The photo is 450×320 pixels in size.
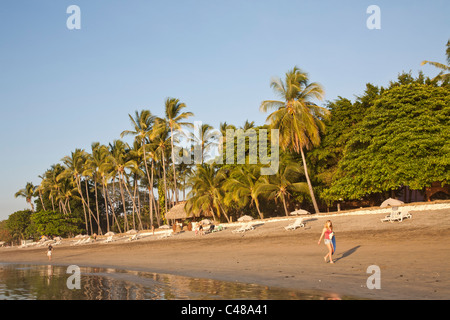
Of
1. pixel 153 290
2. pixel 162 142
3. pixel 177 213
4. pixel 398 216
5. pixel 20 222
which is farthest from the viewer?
pixel 20 222

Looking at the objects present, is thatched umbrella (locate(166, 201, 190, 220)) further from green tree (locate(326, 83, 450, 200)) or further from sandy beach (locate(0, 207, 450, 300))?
green tree (locate(326, 83, 450, 200))

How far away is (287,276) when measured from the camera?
12.2m

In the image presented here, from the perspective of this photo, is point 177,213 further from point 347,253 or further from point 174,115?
point 347,253

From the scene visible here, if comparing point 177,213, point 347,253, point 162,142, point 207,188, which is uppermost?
point 162,142

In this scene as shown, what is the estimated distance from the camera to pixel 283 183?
3347 centimetres

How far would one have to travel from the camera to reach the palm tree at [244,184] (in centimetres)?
3534

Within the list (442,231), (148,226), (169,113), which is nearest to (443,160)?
(442,231)

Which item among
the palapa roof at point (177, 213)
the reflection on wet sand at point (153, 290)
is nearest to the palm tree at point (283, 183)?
the palapa roof at point (177, 213)

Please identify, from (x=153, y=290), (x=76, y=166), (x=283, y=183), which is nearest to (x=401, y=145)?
(x=283, y=183)

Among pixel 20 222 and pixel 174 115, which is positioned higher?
pixel 174 115

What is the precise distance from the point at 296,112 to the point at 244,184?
29.3 ft

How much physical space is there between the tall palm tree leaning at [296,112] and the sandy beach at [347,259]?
751 centimetres
